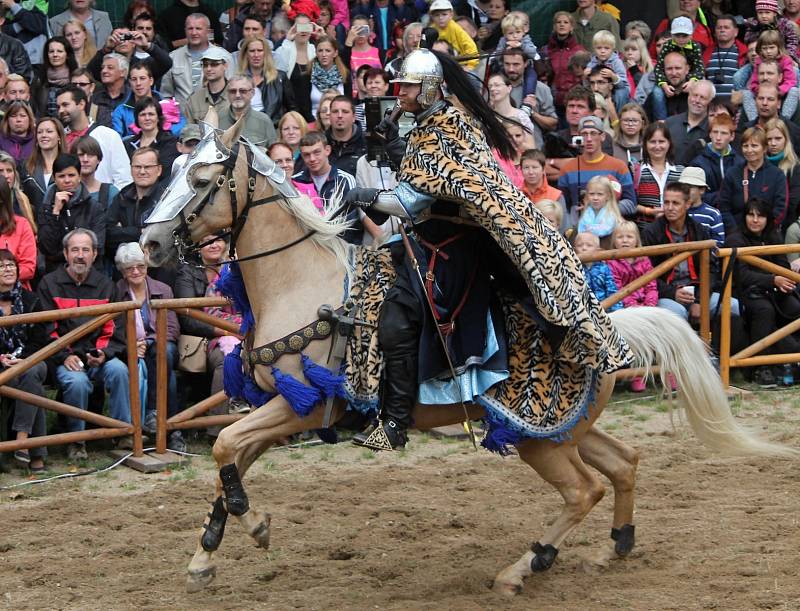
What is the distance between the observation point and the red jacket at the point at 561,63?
14289 millimetres

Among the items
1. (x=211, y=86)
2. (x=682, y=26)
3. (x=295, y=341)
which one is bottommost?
(x=295, y=341)

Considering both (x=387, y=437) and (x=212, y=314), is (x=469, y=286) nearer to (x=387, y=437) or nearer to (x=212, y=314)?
(x=387, y=437)

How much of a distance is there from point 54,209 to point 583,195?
14.8ft

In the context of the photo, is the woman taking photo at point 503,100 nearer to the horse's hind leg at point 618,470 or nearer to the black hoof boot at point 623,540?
the horse's hind leg at point 618,470

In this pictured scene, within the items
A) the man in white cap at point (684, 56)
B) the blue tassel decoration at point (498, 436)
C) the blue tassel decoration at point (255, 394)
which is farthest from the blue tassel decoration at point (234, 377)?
the man in white cap at point (684, 56)

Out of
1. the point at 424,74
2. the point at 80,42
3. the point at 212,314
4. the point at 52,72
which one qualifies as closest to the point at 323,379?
the point at 424,74

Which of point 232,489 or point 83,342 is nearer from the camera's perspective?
point 232,489

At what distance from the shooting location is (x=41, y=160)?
10992 millimetres

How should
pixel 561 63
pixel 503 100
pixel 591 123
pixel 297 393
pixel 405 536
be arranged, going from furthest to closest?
pixel 561 63, pixel 503 100, pixel 591 123, pixel 405 536, pixel 297 393

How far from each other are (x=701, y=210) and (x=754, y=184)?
38.6 inches

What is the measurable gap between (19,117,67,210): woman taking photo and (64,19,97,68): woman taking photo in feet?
8.41

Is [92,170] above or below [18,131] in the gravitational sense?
below

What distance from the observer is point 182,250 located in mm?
6566

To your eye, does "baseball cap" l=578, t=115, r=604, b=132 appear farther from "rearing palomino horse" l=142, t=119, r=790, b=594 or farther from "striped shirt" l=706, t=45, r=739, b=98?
"rearing palomino horse" l=142, t=119, r=790, b=594
